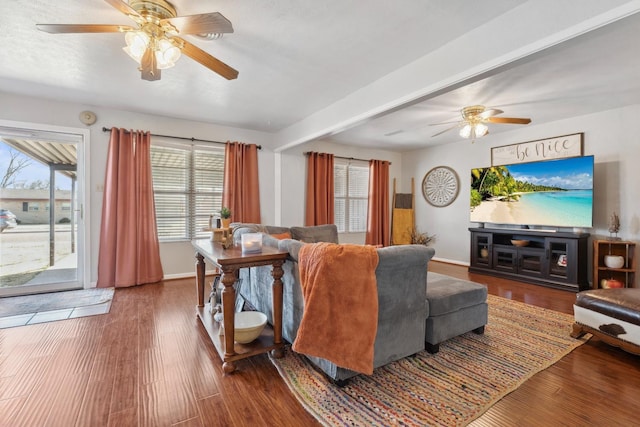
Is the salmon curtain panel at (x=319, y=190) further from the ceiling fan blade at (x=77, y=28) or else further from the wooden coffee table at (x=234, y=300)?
the ceiling fan blade at (x=77, y=28)

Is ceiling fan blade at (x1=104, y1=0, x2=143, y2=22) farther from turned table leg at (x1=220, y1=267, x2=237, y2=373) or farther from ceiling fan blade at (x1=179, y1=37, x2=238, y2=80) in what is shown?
turned table leg at (x1=220, y1=267, x2=237, y2=373)

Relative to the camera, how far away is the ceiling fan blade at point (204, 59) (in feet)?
6.33

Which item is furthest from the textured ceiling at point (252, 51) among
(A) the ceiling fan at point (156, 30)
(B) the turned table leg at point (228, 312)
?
(B) the turned table leg at point (228, 312)

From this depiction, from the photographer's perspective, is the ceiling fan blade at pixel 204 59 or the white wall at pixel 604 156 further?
the white wall at pixel 604 156

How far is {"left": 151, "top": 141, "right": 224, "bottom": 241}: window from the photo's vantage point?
428 cm

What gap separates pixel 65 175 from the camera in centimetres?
379

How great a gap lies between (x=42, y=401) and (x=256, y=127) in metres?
4.05

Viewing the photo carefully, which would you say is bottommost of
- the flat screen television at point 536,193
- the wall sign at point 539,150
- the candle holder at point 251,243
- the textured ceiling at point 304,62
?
the candle holder at point 251,243

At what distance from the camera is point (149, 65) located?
1.96 m

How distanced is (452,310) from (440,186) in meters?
4.15

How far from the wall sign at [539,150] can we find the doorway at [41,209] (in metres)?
6.31

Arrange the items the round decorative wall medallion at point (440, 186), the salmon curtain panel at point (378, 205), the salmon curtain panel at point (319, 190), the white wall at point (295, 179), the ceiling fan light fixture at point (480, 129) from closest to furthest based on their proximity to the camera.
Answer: the ceiling fan light fixture at point (480, 129), the white wall at point (295, 179), the salmon curtain panel at point (319, 190), the round decorative wall medallion at point (440, 186), the salmon curtain panel at point (378, 205)

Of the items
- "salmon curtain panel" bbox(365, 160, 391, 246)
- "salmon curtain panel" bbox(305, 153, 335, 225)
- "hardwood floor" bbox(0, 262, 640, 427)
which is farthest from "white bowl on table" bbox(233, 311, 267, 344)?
"salmon curtain panel" bbox(365, 160, 391, 246)

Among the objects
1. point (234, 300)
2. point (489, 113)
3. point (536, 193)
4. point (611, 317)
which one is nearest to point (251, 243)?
point (234, 300)
